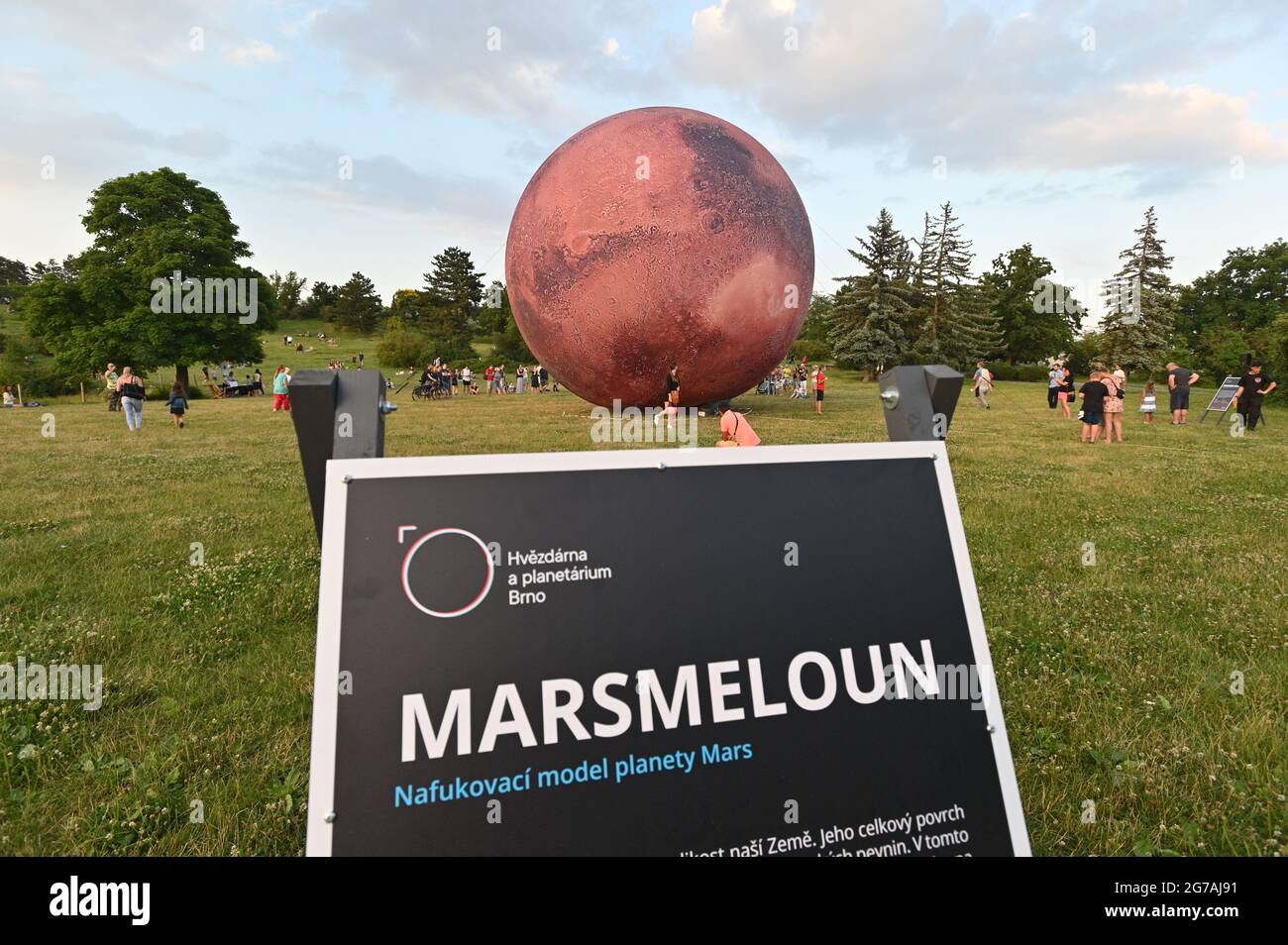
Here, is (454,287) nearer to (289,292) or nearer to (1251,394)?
(289,292)

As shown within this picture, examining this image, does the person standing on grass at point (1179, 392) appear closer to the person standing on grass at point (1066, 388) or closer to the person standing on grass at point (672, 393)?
the person standing on grass at point (1066, 388)

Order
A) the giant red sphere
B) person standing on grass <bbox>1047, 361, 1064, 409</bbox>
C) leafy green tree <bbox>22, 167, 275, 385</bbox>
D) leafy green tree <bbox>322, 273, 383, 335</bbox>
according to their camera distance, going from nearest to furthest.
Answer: the giant red sphere < person standing on grass <bbox>1047, 361, 1064, 409</bbox> < leafy green tree <bbox>22, 167, 275, 385</bbox> < leafy green tree <bbox>322, 273, 383, 335</bbox>

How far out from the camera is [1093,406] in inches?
568

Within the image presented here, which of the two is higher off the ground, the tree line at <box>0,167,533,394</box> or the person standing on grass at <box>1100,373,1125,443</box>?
the tree line at <box>0,167,533,394</box>

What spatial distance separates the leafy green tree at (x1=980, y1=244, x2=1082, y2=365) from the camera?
6138 cm

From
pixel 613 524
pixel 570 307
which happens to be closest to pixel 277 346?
pixel 570 307

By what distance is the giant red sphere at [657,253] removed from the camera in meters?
12.0

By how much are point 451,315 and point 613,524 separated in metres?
74.2

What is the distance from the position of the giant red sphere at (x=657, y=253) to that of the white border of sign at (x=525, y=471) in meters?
10.5

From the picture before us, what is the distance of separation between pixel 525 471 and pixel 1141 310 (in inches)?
2594

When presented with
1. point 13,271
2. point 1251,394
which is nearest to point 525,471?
point 1251,394

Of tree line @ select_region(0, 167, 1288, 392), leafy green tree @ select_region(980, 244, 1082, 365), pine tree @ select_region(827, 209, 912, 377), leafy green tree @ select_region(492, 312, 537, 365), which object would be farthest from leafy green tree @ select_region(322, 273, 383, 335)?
leafy green tree @ select_region(980, 244, 1082, 365)

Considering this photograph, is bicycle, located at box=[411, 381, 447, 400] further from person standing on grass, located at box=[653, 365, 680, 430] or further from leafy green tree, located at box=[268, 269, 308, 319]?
leafy green tree, located at box=[268, 269, 308, 319]

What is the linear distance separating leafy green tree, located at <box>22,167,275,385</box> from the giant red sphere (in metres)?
32.9
